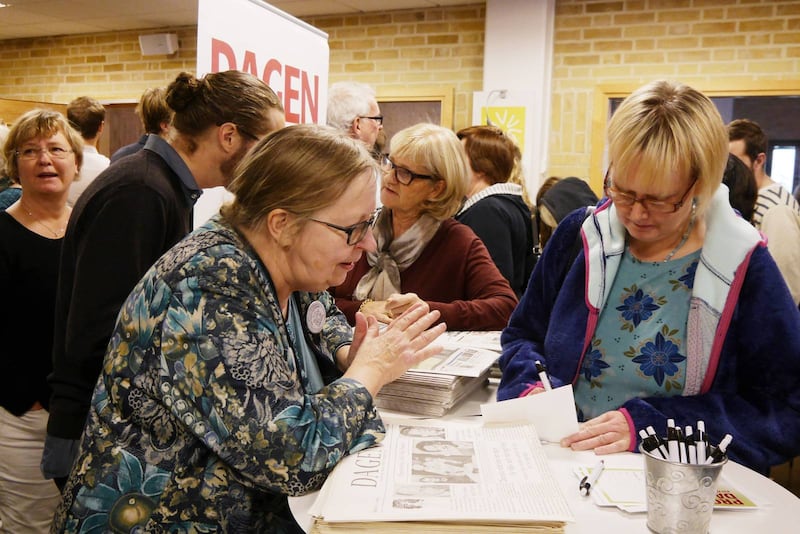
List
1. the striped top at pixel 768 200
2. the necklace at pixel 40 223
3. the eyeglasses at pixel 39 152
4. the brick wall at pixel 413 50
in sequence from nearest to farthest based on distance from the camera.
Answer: the necklace at pixel 40 223 → the eyeglasses at pixel 39 152 → the striped top at pixel 768 200 → the brick wall at pixel 413 50

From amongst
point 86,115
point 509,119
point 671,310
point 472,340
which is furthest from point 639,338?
point 509,119

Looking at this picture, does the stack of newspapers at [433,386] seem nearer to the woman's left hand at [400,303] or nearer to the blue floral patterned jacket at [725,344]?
the blue floral patterned jacket at [725,344]

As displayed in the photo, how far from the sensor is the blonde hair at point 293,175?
1283 mm

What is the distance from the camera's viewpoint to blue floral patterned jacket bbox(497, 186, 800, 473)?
1341mm

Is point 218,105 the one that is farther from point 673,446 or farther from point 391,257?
point 673,446

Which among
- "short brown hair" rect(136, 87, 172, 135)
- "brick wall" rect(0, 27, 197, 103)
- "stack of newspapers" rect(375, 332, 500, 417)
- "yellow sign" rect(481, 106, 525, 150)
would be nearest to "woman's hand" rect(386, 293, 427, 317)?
"stack of newspapers" rect(375, 332, 500, 417)

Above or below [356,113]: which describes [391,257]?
below

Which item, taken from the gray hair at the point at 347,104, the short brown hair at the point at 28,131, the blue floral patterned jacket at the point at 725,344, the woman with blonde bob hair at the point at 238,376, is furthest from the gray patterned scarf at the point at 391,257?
the short brown hair at the point at 28,131

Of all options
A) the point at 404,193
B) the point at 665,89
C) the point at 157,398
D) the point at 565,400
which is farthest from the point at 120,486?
the point at 404,193

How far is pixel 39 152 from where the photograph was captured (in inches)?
102

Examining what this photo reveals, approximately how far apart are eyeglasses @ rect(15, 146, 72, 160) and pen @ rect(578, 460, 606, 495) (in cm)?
228

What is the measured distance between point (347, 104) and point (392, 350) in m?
2.32

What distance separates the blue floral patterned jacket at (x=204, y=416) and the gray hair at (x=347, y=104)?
2321mm

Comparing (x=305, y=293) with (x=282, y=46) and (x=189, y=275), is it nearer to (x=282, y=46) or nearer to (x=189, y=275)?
(x=189, y=275)
